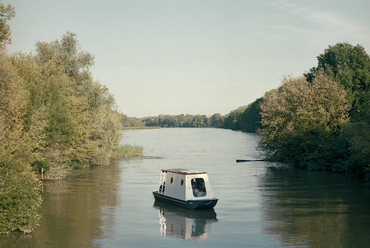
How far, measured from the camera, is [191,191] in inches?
1080

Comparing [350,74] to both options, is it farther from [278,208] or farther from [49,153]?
[49,153]

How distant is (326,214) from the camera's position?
84.5 ft

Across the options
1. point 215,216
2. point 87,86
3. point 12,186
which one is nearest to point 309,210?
point 215,216

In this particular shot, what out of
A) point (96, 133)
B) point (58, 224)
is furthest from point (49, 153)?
point (58, 224)

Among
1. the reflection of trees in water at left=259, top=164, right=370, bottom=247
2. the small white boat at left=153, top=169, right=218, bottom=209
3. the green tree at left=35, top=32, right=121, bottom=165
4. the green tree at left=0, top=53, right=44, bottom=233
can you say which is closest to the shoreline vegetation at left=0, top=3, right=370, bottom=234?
the green tree at left=35, top=32, right=121, bottom=165

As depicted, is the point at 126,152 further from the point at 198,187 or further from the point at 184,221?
the point at 184,221

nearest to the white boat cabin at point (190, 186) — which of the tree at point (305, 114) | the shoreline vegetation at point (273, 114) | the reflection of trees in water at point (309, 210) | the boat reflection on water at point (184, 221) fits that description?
the boat reflection on water at point (184, 221)

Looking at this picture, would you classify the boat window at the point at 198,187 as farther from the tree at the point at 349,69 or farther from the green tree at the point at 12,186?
the tree at the point at 349,69

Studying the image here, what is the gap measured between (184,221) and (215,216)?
251 cm

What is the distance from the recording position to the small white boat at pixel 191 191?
88.0ft

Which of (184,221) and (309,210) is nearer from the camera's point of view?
(184,221)

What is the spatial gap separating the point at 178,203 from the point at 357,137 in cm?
1835

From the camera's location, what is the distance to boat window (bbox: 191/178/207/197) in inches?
1092

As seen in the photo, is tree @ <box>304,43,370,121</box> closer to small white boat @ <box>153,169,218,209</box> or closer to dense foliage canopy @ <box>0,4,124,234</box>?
small white boat @ <box>153,169,218,209</box>
